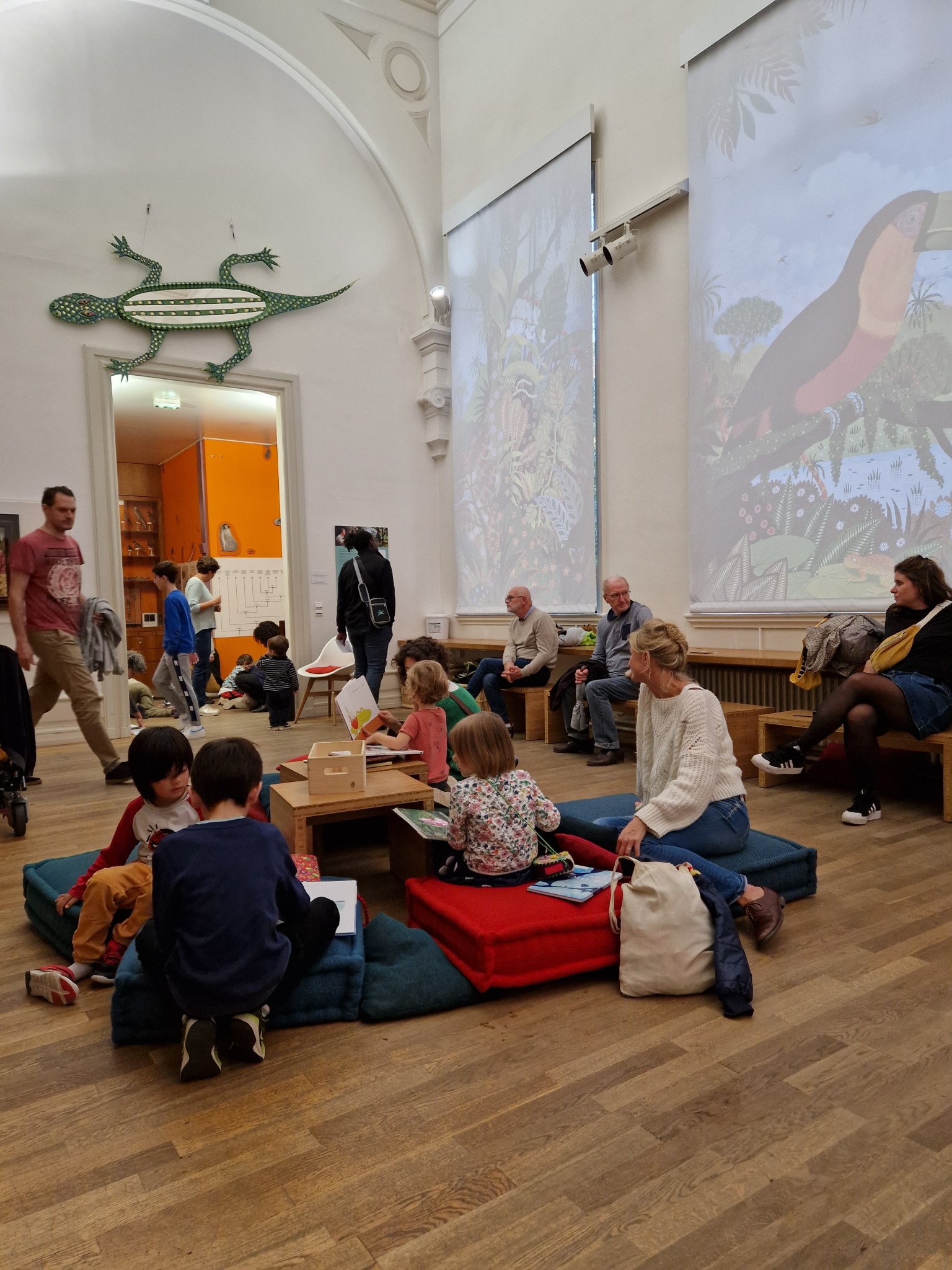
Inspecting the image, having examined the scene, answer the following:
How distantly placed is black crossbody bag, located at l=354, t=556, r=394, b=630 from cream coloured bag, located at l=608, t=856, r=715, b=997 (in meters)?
4.87

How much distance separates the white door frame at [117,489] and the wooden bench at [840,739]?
4.88m

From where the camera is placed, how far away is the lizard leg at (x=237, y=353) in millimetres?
7742

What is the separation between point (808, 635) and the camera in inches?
188

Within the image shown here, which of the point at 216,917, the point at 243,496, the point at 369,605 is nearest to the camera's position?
the point at 216,917

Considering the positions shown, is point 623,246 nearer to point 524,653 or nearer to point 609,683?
point 524,653

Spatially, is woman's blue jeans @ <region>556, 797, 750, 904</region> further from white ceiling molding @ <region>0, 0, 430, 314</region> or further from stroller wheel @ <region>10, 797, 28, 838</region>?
white ceiling molding @ <region>0, 0, 430, 314</region>

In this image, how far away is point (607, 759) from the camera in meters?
5.62

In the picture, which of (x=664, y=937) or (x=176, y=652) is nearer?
(x=664, y=937)

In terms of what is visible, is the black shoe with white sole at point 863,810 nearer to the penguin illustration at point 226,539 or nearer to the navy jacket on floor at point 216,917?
the navy jacket on floor at point 216,917

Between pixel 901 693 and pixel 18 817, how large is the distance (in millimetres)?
4313

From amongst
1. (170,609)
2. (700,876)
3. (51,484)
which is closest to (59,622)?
(170,609)

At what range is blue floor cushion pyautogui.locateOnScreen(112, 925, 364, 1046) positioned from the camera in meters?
2.13

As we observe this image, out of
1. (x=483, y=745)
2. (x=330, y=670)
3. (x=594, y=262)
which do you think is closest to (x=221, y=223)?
(x=594, y=262)

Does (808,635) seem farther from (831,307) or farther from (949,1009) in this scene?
(949,1009)
